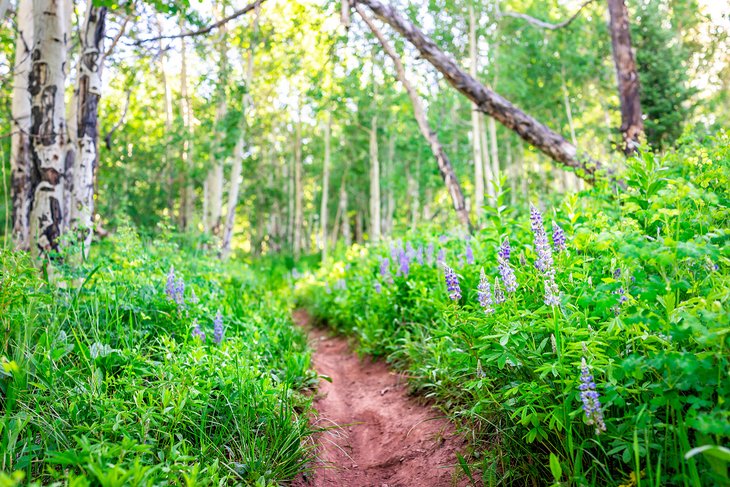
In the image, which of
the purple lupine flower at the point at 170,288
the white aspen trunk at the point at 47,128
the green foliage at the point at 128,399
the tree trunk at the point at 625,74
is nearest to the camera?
the green foliage at the point at 128,399

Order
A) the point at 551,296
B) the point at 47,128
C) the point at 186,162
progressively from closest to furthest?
1. the point at 551,296
2. the point at 47,128
3. the point at 186,162

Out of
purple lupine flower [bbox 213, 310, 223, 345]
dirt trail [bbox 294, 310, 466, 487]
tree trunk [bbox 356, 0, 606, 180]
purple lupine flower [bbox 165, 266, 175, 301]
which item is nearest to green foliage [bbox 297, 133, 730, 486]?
dirt trail [bbox 294, 310, 466, 487]

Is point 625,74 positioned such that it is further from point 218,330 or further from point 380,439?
Answer: point 218,330

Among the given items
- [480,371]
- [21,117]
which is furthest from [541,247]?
[21,117]

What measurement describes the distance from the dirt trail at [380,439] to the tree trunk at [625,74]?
6487 millimetres

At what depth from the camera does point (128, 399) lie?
2717 mm

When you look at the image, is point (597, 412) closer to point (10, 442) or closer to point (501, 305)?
point (501, 305)

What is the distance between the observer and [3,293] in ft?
9.27

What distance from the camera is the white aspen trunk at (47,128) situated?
454 centimetres

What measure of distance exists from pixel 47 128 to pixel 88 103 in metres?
1.70

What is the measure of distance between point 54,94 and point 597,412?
529cm

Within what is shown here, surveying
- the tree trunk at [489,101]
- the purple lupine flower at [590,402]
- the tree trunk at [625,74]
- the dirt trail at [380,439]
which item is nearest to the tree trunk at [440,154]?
the tree trunk at [489,101]

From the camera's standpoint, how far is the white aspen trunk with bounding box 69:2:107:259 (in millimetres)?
5895

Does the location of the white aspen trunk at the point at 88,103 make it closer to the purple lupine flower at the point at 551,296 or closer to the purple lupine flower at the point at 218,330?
the purple lupine flower at the point at 218,330
